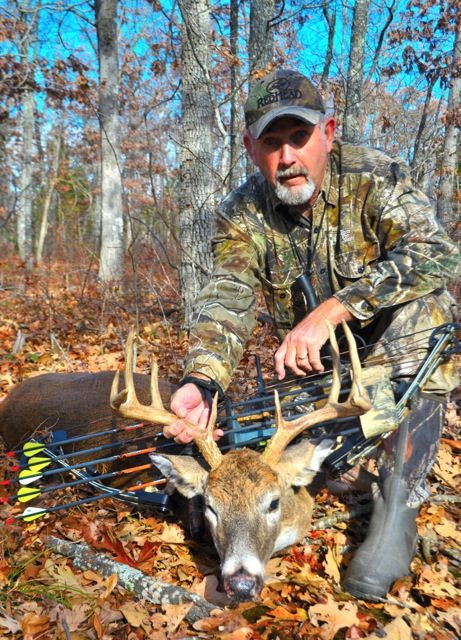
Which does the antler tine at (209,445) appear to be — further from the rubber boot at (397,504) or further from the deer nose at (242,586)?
the rubber boot at (397,504)

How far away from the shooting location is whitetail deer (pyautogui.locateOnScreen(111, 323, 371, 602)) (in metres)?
2.51

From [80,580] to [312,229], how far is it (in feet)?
9.20

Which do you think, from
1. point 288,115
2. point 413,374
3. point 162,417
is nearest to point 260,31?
point 288,115

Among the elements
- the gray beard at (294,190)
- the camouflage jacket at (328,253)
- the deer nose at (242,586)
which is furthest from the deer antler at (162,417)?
the gray beard at (294,190)

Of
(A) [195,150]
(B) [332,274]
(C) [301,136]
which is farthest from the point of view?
(A) [195,150]

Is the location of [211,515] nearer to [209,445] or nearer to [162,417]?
[209,445]

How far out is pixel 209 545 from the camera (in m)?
3.13

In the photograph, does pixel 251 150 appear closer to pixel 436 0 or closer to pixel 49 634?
pixel 49 634

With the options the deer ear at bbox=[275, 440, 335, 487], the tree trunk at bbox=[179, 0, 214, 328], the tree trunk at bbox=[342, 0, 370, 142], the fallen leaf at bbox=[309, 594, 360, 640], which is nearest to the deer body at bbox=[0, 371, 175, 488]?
the deer ear at bbox=[275, 440, 335, 487]

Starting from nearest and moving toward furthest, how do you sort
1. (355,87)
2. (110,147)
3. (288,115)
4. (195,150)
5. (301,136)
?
(288,115)
(301,136)
(195,150)
(355,87)
(110,147)

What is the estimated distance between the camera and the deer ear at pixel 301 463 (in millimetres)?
2879

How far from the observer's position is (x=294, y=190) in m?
3.61

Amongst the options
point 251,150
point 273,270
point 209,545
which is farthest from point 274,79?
point 209,545

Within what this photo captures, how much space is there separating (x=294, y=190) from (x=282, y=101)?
24.0 inches
